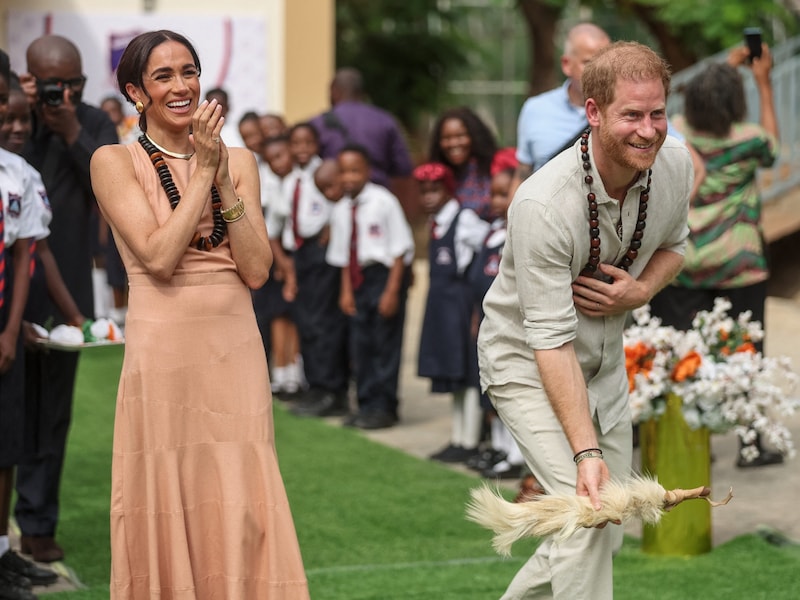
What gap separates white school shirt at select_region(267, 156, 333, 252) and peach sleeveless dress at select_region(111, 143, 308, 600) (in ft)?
21.3

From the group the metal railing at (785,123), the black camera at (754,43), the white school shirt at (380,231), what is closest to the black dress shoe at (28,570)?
the white school shirt at (380,231)

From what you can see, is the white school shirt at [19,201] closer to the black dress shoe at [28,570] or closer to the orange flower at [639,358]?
the black dress shoe at [28,570]

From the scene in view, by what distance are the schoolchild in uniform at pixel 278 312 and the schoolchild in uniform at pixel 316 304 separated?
0.40 m

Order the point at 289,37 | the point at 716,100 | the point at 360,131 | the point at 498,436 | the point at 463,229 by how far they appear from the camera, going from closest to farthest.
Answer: the point at 716,100, the point at 498,436, the point at 463,229, the point at 360,131, the point at 289,37

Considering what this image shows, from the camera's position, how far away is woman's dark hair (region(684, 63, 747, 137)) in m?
7.89

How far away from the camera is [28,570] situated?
614cm

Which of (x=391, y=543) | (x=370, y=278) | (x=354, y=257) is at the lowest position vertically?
(x=391, y=543)

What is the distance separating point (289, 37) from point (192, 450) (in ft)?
43.1

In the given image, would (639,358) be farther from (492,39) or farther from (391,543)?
(492,39)

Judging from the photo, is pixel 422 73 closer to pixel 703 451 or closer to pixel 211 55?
pixel 211 55

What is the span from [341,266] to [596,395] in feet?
20.2

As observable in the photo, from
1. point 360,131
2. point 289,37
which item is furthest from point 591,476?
point 289,37

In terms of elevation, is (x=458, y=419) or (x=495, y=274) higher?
(x=495, y=274)

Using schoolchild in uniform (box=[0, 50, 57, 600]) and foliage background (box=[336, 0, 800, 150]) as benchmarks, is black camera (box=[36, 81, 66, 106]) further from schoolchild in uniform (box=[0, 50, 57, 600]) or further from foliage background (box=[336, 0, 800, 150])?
foliage background (box=[336, 0, 800, 150])
